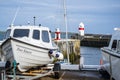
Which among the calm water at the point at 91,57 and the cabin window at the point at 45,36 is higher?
the cabin window at the point at 45,36

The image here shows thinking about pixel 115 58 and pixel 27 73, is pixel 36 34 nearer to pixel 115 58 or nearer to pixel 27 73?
pixel 27 73

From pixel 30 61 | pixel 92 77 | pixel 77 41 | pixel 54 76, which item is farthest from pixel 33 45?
pixel 77 41

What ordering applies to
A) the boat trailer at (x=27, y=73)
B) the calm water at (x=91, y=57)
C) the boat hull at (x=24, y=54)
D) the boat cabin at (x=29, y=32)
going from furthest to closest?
the calm water at (x=91, y=57)
the boat cabin at (x=29, y=32)
the boat hull at (x=24, y=54)
the boat trailer at (x=27, y=73)

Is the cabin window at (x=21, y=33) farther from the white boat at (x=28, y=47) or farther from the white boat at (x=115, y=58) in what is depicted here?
the white boat at (x=115, y=58)

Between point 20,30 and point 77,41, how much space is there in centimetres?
2261

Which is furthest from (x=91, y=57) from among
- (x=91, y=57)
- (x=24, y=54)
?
(x=24, y=54)

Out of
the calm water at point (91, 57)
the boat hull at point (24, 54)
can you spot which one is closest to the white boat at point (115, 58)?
the boat hull at point (24, 54)

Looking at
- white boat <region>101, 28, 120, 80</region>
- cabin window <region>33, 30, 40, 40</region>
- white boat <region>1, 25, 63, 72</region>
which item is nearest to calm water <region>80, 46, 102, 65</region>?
white boat <region>1, 25, 63, 72</region>

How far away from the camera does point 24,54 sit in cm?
1702

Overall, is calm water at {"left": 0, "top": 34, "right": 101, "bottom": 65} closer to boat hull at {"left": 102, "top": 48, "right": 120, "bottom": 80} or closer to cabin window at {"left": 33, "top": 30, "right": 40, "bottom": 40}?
cabin window at {"left": 33, "top": 30, "right": 40, "bottom": 40}

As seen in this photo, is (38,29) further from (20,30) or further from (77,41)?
(77,41)

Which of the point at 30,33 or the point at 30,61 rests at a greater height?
the point at 30,33

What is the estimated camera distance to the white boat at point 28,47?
16734 millimetres

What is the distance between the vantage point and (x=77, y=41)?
40625 millimetres
